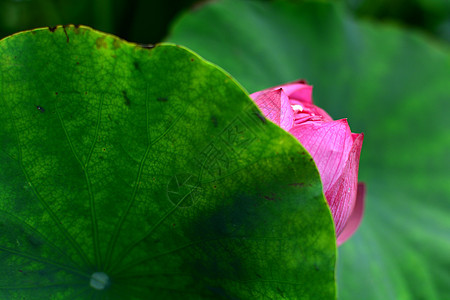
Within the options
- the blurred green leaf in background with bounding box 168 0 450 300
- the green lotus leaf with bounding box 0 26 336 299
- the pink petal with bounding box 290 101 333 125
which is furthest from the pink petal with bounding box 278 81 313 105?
the blurred green leaf in background with bounding box 168 0 450 300

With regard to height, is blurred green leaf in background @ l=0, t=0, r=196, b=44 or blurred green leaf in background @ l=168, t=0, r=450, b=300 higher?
blurred green leaf in background @ l=0, t=0, r=196, b=44

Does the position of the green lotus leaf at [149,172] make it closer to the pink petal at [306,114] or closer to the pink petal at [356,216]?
the pink petal at [306,114]

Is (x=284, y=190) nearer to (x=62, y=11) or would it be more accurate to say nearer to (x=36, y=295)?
(x=36, y=295)

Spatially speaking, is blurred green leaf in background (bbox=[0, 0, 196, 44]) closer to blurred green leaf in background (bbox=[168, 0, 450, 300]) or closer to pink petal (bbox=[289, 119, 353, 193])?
blurred green leaf in background (bbox=[168, 0, 450, 300])

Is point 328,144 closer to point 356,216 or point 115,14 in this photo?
point 356,216

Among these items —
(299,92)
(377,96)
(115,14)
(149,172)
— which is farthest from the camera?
(115,14)

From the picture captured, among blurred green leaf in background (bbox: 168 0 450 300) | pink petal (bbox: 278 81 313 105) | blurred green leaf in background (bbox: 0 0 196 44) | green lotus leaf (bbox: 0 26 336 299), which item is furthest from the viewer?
blurred green leaf in background (bbox: 0 0 196 44)

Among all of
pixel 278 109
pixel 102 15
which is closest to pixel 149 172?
pixel 278 109
